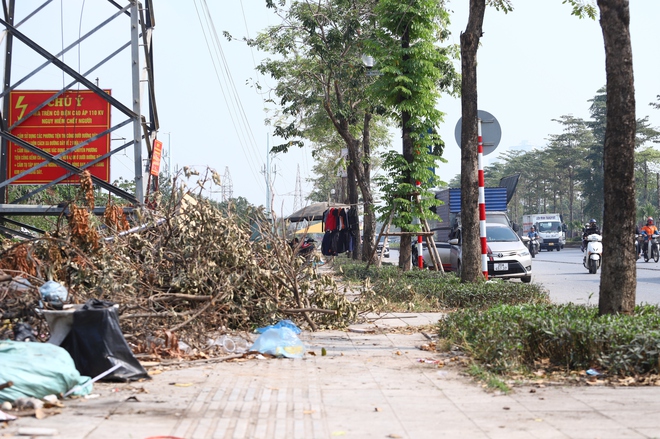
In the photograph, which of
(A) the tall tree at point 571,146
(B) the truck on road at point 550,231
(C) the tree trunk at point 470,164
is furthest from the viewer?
(A) the tall tree at point 571,146

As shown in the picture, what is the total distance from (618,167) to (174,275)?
500 cm

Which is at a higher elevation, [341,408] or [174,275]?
[174,275]

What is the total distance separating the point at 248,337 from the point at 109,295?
5.12 ft

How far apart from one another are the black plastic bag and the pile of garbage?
605 mm

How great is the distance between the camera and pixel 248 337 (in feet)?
26.9

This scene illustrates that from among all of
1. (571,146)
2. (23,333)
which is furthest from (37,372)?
(571,146)

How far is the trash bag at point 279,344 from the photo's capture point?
742 centimetres

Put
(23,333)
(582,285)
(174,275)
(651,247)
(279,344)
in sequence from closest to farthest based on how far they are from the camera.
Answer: (23,333) → (279,344) → (174,275) → (582,285) → (651,247)

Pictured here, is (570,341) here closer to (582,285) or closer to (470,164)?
(470,164)

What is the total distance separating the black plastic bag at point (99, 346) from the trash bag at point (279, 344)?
169 cm

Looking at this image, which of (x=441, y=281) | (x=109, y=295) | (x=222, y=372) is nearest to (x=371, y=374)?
(x=222, y=372)

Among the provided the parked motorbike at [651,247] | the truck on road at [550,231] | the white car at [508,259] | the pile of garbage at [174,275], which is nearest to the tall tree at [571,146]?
the truck on road at [550,231]

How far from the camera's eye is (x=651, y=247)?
2653 cm

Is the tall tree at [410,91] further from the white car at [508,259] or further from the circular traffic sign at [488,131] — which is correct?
the circular traffic sign at [488,131]
